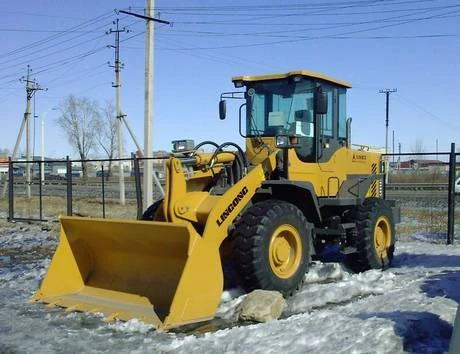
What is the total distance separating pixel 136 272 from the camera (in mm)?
7516

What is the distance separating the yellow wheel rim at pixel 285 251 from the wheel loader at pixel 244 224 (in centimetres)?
1

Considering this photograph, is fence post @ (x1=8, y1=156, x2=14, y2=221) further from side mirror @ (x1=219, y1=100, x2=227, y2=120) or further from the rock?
the rock

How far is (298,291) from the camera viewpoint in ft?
25.4

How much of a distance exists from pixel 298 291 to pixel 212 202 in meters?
1.68

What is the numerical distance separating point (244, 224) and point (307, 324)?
1546 millimetres

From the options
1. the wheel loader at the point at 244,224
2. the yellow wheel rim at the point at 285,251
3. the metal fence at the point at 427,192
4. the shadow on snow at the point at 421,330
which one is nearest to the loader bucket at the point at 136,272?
the wheel loader at the point at 244,224

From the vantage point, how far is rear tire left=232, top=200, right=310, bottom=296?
693cm

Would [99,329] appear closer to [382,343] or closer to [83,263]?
[83,263]

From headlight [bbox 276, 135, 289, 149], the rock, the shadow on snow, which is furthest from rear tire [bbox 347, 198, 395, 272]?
the shadow on snow

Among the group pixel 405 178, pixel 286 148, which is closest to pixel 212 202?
pixel 286 148

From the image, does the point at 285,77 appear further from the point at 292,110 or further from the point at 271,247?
the point at 271,247

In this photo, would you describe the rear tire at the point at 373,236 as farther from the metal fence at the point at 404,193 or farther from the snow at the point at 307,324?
the metal fence at the point at 404,193

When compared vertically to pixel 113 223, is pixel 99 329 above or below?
below

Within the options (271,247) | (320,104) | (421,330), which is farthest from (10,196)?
(421,330)
